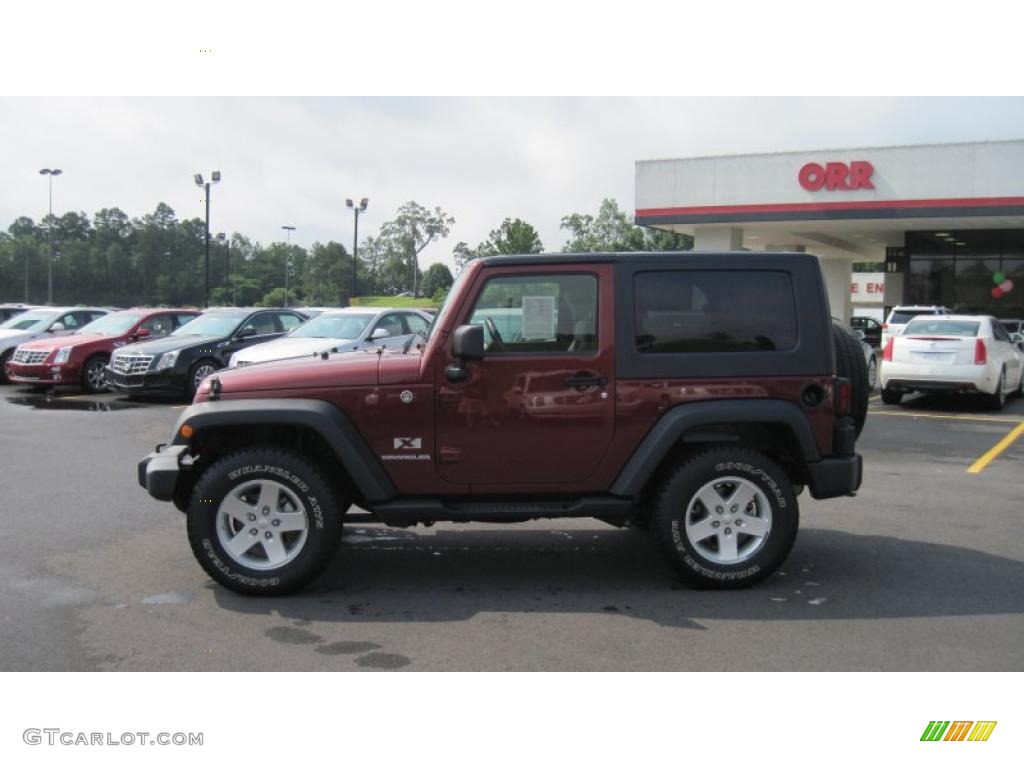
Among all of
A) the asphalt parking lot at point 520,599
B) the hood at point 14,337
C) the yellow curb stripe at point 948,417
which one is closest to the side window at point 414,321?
the yellow curb stripe at point 948,417

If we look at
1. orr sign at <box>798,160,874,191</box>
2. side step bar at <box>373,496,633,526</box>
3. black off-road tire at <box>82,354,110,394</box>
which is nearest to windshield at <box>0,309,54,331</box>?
black off-road tire at <box>82,354,110,394</box>

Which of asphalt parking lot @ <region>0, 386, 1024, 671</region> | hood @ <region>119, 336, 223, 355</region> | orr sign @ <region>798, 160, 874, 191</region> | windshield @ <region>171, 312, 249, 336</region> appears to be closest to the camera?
asphalt parking lot @ <region>0, 386, 1024, 671</region>

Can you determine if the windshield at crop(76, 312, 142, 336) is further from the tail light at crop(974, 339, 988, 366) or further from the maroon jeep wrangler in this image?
the tail light at crop(974, 339, 988, 366)

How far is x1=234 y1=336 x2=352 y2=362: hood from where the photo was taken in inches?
553

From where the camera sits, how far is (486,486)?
555 centimetres

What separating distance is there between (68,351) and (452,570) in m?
13.7

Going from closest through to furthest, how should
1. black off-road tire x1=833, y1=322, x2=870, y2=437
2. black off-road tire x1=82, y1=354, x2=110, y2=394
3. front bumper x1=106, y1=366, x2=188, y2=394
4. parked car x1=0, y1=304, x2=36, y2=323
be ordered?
black off-road tire x1=833, y1=322, x2=870, y2=437
front bumper x1=106, y1=366, x2=188, y2=394
black off-road tire x1=82, y1=354, x2=110, y2=394
parked car x1=0, y1=304, x2=36, y2=323

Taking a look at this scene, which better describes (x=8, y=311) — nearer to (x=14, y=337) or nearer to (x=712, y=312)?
(x=14, y=337)

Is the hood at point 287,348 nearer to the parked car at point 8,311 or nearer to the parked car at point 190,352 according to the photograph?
the parked car at point 190,352

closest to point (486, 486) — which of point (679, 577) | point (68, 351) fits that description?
point (679, 577)

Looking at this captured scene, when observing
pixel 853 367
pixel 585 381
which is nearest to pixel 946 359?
pixel 853 367

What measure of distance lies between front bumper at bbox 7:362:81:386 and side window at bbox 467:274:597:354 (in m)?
14.0
